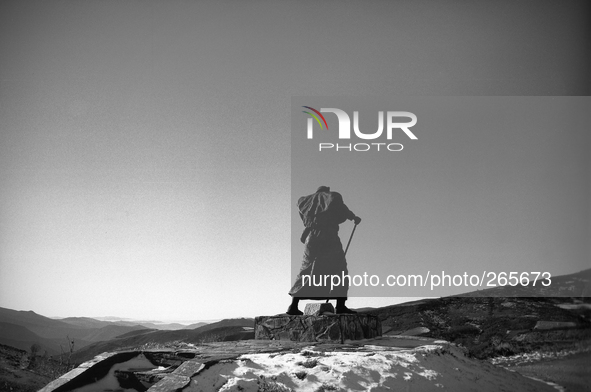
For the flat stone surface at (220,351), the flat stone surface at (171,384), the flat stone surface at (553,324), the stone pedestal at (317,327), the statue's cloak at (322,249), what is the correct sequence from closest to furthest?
1. the flat stone surface at (171,384)
2. the flat stone surface at (220,351)
3. the stone pedestal at (317,327)
4. the statue's cloak at (322,249)
5. the flat stone surface at (553,324)

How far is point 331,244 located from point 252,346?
1.88 meters

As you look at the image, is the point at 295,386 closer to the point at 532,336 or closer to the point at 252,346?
the point at 252,346

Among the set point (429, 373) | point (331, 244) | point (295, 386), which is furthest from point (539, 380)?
point (295, 386)

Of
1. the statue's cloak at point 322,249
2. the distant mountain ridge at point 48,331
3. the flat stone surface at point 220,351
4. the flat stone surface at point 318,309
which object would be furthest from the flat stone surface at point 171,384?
the distant mountain ridge at point 48,331

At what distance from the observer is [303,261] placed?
713cm

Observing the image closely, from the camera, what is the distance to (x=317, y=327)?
639 centimetres

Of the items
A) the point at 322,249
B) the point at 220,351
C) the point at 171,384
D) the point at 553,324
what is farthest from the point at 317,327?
the point at 553,324

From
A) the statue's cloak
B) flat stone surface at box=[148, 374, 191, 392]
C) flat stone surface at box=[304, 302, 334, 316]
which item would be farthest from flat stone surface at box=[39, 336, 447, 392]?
the statue's cloak

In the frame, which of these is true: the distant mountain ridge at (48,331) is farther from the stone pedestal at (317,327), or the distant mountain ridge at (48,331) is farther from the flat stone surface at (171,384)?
the flat stone surface at (171,384)

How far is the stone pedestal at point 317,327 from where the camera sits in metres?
6.34

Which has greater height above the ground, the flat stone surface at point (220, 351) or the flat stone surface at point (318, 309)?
the flat stone surface at point (318, 309)

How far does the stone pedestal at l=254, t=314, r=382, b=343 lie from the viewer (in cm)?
634

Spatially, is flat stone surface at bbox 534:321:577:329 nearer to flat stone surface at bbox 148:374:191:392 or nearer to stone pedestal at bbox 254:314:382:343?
stone pedestal at bbox 254:314:382:343

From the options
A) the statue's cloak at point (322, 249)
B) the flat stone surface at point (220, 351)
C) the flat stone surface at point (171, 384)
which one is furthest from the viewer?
the statue's cloak at point (322, 249)
